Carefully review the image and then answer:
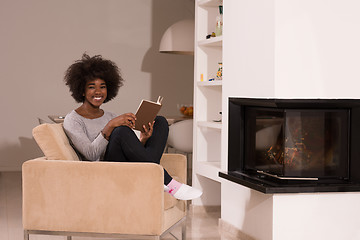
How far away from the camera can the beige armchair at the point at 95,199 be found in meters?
3.09

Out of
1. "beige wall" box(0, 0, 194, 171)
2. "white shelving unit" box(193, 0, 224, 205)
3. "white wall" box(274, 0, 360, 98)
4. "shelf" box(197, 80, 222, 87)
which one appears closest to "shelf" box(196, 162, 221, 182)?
"white shelving unit" box(193, 0, 224, 205)

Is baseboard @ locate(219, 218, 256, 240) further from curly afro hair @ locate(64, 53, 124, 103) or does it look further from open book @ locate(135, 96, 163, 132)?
curly afro hair @ locate(64, 53, 124, 103)

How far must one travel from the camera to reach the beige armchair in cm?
309

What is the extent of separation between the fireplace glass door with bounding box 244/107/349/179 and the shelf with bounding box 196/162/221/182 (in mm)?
915

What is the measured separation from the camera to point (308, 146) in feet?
11.5

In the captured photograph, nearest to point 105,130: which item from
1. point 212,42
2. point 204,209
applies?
point 212,42

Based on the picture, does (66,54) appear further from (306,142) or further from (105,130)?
(306,142)

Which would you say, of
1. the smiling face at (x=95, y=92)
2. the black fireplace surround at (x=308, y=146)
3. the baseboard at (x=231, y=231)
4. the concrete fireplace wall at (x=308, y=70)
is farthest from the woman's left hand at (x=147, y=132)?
the baseboard at (x=231, y=231)

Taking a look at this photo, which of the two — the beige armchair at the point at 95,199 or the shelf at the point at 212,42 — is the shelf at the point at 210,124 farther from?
the beige armchair at the point at 95,199

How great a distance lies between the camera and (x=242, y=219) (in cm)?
394

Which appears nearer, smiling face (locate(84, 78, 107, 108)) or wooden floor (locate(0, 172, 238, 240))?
smiling face (locate(84, 78, 107, 108))

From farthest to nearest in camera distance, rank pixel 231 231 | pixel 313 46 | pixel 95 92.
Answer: pixel 231 231 < pixel 95 92 < pixel 313 46

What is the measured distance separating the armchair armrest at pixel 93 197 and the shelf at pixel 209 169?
1.46 metres

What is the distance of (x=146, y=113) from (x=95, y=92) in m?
0.40
